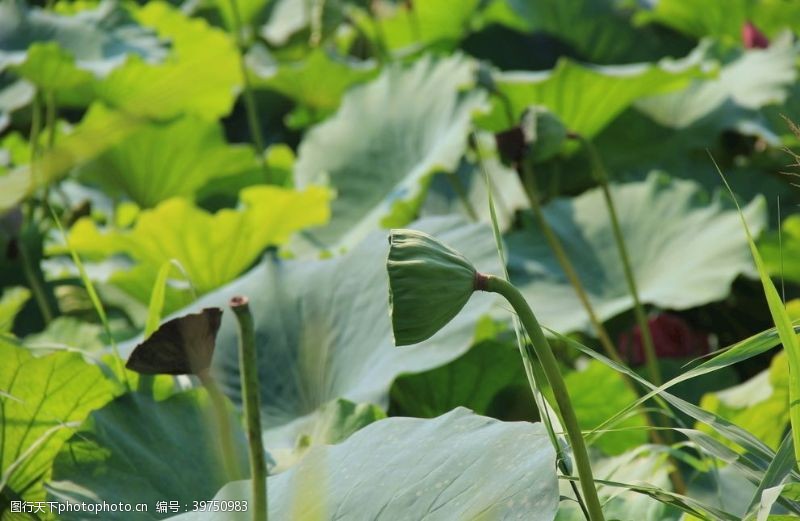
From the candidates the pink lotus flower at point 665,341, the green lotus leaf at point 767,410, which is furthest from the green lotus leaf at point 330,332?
the pink lotus flower at point 665,341

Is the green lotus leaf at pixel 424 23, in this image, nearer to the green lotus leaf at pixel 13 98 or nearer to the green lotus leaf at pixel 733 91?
the green lotus leaf at pixel 733 91

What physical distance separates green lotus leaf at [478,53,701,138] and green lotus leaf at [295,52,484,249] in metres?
0.08

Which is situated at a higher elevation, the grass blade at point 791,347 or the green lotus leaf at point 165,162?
the grass blade at point 791,347

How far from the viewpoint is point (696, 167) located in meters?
1.91

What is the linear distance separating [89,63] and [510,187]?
0.77m

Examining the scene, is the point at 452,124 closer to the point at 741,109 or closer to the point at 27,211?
the point at 741,109

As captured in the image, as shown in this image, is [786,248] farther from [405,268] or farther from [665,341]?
[405,268]

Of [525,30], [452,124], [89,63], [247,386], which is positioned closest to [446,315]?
[247,386]

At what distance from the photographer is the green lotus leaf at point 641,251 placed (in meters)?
1.46

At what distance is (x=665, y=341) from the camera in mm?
1491

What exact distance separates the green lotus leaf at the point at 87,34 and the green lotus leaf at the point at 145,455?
3.44ft

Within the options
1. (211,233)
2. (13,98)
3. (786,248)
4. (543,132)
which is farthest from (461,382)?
(13,98)

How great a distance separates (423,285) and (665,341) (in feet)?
3.34

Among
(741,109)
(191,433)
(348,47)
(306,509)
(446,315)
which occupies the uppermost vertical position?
(446,315)
